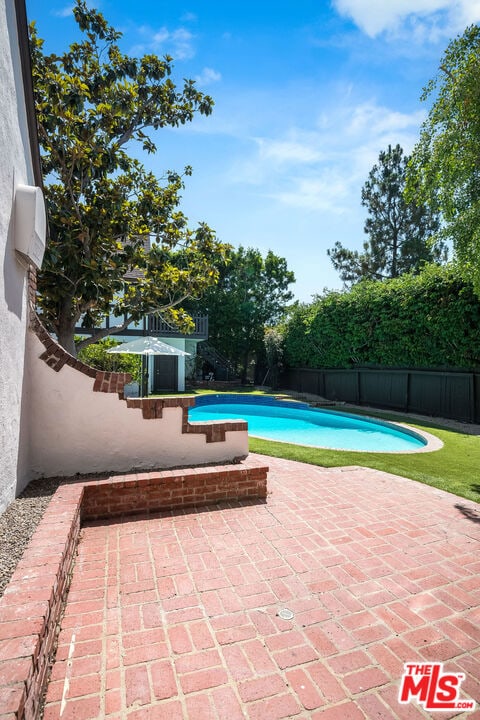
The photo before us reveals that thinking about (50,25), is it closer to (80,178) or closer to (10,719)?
(80,178)

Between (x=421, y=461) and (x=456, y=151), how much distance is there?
7120 millimetres

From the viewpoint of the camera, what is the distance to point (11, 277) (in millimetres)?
3137

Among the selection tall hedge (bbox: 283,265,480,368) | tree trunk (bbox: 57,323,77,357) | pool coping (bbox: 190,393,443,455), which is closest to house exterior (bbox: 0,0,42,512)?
pool coping (bbox: 190,393,443,455)

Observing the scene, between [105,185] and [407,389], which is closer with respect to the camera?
[105,185]

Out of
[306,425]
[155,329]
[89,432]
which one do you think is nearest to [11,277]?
[89,432]

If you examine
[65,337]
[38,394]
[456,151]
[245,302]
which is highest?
[245,302]

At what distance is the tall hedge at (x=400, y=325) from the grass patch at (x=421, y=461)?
473 cm

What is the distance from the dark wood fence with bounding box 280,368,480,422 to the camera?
455 inches

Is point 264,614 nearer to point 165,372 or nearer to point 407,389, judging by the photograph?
point 407,389

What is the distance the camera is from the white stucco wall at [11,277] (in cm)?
283

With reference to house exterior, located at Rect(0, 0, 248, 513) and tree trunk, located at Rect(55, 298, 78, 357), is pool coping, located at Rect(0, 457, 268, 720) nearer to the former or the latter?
house exterior, located at Rect(0, 0, 248, 513)

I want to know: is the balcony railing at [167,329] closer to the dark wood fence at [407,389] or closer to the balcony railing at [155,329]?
the balcony railing at [155,329]

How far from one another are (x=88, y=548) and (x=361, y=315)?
14.5m

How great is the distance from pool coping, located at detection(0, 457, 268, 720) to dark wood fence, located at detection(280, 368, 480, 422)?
10.1 meters
